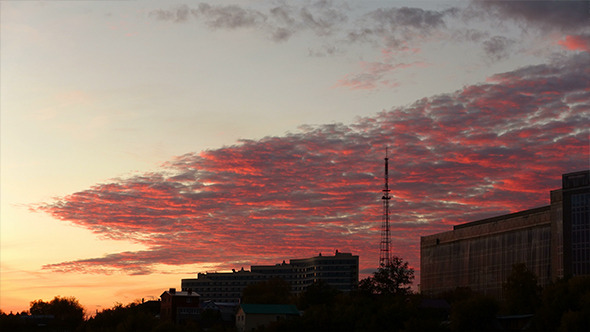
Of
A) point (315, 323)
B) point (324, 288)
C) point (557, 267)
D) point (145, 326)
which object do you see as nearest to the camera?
point (315, 323)

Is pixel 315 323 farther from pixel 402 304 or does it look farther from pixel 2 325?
pixel 2 325

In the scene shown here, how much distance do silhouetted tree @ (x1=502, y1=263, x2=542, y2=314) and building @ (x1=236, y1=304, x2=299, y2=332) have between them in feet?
148

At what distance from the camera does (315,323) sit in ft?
448

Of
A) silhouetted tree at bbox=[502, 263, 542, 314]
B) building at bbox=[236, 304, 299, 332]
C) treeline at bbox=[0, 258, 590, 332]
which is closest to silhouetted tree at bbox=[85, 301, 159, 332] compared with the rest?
treeline at bbox=[0, 258, 590, 332]

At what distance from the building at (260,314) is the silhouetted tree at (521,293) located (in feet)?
148

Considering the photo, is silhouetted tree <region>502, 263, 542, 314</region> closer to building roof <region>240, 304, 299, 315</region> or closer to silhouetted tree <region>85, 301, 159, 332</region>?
building roof <region>240, 304, 299, 315</region>

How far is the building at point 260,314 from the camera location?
162000 millimetres

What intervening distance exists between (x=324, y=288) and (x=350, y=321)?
49.1 metres

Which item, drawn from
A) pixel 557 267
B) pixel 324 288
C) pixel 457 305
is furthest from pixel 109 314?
pixel 557 267

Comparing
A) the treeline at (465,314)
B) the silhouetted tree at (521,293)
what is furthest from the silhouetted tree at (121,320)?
the silhouetted tree at (521,293)

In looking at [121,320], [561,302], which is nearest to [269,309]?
[121,320]

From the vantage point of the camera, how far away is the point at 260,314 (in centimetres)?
16425

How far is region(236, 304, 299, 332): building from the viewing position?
162 meters

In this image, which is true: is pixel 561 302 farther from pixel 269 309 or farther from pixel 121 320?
pixel 121 320
